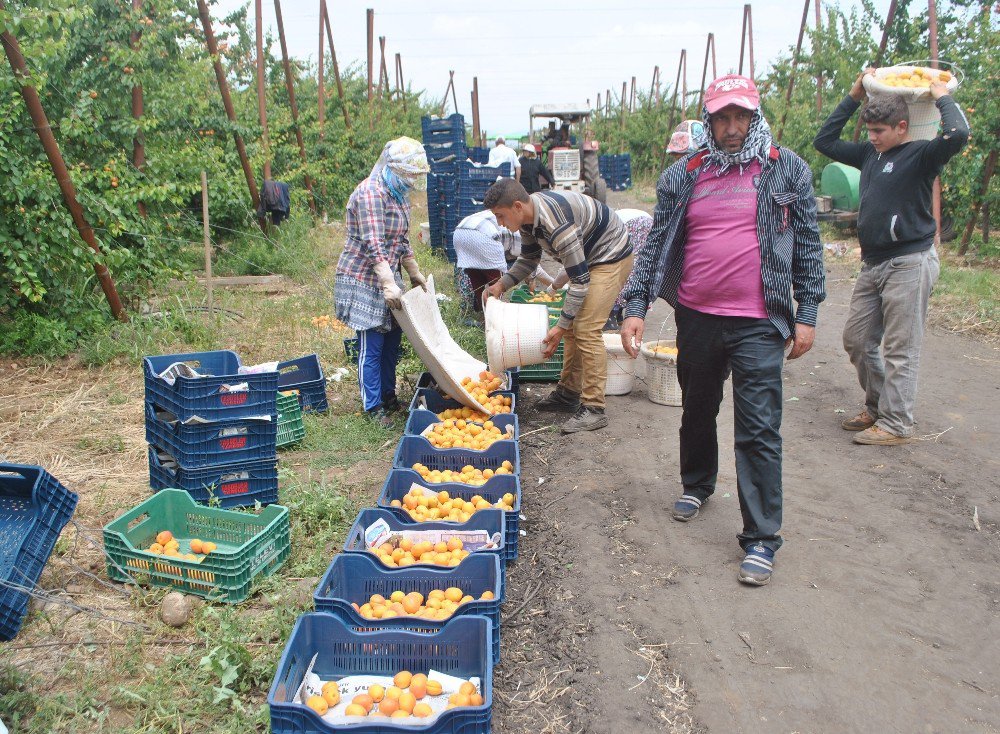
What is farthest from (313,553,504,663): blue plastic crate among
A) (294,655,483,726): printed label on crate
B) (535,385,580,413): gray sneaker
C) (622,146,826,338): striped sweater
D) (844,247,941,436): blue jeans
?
(844,247,941,436): blue jeans

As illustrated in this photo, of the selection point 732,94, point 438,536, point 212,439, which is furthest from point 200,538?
point 732,94

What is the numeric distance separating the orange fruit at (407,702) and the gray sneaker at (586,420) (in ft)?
→ 10.8

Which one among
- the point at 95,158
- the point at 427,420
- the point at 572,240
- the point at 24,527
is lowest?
the point at 427,420

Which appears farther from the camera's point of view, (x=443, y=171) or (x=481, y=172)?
(x=443, y=171)

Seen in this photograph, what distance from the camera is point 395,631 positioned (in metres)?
2.83

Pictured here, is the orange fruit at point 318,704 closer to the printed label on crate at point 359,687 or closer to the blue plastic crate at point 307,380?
the printed label on crate at point 359,687

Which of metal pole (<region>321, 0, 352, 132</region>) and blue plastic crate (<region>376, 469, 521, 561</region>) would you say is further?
metal pole (<region>321, 0, 352, 132</region>)

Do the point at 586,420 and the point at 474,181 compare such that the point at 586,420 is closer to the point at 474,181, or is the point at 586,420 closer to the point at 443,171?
the point at 474,181

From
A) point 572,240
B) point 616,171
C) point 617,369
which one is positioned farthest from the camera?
point 616,171

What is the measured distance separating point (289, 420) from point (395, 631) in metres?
2.76

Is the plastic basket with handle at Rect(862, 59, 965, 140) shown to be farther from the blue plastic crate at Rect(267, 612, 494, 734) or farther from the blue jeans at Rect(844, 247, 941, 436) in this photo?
the blue plastic crate at Rect(267, 612, 494, 734)

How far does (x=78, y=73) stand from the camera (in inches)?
294

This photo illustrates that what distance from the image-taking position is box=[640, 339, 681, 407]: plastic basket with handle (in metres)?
6.21

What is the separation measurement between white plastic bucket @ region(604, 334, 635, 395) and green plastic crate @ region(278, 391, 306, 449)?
2.54m
